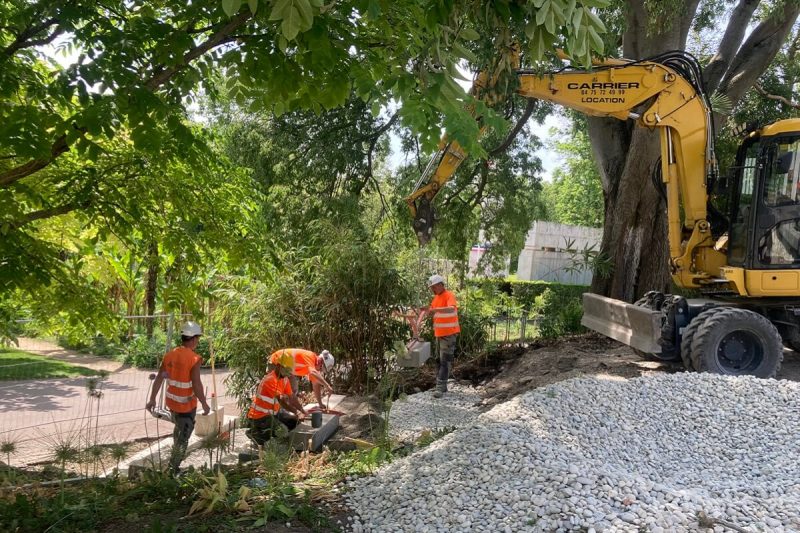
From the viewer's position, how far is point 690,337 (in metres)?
7.95

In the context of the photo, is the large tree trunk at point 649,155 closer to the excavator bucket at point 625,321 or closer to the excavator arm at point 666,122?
the excavator bucket at point 625,321

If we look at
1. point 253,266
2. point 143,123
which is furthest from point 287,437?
point 143,123

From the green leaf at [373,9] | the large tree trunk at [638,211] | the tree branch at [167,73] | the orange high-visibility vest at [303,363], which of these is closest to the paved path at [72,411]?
the orange high-visibility vest at [303,363]

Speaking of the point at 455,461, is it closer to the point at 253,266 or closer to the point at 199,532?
the point at 199,532

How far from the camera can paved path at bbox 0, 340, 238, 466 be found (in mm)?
7945

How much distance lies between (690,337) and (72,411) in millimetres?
9012

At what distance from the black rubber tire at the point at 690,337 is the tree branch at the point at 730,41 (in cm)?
578

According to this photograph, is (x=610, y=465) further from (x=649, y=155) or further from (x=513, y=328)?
(x=513, y=328)

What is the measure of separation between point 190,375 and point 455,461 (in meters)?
3.15

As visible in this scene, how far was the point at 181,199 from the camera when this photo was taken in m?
4.98

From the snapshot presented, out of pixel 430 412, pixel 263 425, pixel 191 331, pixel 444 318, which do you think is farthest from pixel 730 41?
pixel 191 331

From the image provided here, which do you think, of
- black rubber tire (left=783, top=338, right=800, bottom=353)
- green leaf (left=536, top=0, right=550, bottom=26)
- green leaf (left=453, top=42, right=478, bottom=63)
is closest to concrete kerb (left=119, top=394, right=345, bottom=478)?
green leaf (left=453, top=42, right=478, bottom=63)

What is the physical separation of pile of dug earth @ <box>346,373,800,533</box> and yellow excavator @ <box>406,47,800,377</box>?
4.02ft

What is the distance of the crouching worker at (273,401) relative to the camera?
6.84 meters
